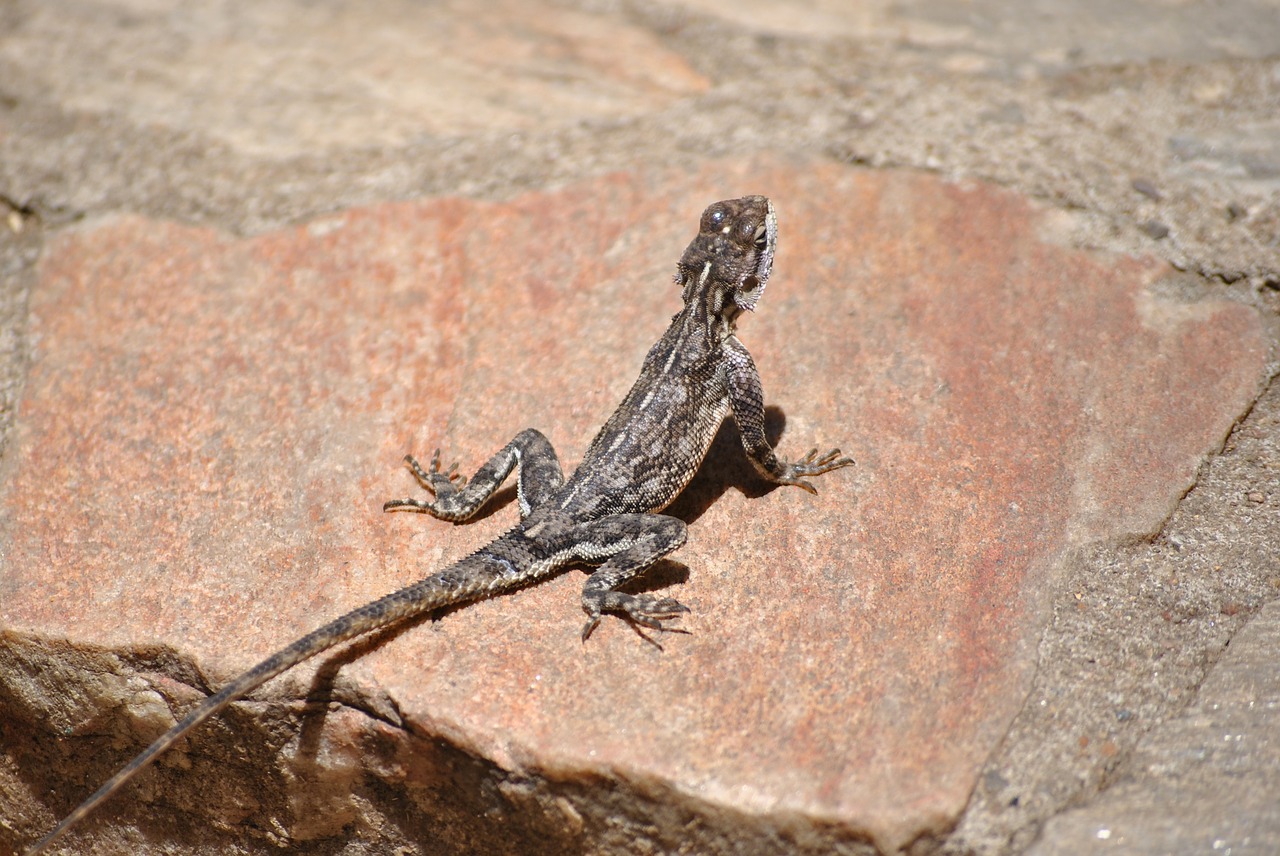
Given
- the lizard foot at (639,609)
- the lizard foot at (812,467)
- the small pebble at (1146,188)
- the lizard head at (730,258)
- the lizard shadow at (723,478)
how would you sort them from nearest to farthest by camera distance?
the lizard foot at (639,609), the lizard foot at (812,467), the lizard shadow at (723,478), the lizard head at (730,258), the small pebble at (1146,188)

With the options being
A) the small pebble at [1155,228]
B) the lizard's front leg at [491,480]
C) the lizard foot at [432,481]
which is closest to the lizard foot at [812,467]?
the lizard's front leg at [491,480]

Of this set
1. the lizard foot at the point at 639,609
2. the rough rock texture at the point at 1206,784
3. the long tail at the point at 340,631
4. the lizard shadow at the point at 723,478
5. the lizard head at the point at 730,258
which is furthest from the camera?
the lizard head at the point at 730,258

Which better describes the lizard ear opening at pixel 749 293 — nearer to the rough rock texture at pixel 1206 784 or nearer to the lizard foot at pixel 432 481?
the lizard foot at pixel 432 481

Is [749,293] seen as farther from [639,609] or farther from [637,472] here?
[639,609]

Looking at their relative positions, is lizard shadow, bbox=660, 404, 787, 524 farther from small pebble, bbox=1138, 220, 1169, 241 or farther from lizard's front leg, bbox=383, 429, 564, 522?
small pebble, bbox=1138, 220, 1169, 241

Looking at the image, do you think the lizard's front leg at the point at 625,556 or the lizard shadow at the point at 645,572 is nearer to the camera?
the lizard shadow at the point at 645,572

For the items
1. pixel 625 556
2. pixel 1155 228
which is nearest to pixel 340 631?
pixel 625 556

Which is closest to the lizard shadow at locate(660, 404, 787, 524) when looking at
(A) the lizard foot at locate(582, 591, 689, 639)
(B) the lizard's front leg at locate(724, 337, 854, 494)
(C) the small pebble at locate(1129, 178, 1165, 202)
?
(B) the lizard's front leg at locate(724, 337, 854, 494)
